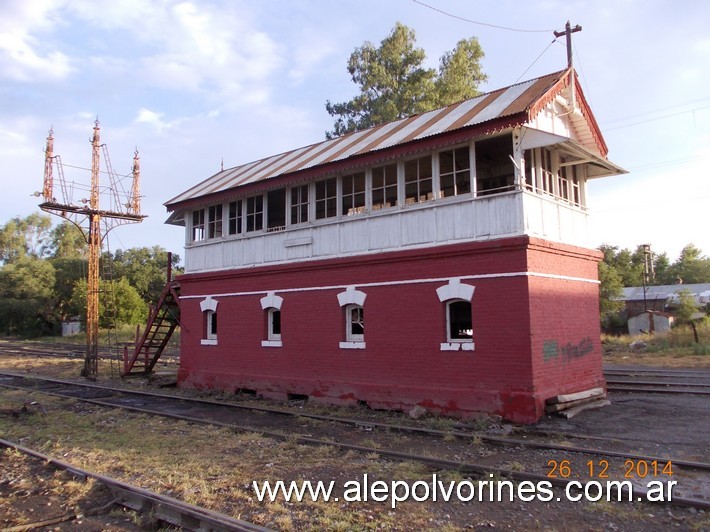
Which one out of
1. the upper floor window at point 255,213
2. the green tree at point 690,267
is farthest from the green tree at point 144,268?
the green tree at point 690,267

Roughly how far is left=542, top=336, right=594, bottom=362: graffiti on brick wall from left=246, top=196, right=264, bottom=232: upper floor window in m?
9.31

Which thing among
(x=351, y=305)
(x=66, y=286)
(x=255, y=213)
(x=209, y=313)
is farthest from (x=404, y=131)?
(x=66, y=286)

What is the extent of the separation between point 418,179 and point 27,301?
60817 millimetres

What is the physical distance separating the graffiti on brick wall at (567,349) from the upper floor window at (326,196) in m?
6.47

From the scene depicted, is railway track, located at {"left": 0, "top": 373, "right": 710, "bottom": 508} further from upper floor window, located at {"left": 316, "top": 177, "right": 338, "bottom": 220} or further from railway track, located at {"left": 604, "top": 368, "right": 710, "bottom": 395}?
railway track, located at {"left": 604, "top": 368, "right": 710, "bottom": 395}

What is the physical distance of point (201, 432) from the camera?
10891 millimetres

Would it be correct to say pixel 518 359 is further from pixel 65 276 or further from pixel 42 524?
pixel 65 276

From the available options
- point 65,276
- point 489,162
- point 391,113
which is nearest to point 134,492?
point 489,162

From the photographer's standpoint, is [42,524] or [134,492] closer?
[42,524]

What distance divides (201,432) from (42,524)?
4.81m

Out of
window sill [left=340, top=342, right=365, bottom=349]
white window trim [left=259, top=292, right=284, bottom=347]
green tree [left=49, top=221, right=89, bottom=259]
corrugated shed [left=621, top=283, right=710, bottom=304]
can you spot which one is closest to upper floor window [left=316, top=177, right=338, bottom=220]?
white window trim [left=259, top=292, right=284, bottom=347]

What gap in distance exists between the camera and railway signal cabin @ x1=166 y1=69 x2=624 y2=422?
37.8 ft

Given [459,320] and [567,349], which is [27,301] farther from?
[567,349]

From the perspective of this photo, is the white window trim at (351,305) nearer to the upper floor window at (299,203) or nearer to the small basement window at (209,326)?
the upper floor window at (299,203)
